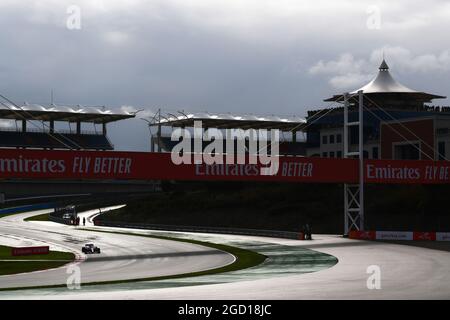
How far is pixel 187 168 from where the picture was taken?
153ft

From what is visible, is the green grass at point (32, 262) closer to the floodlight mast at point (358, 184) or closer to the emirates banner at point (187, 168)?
the emirates banner at point (187, 168)

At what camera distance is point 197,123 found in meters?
118

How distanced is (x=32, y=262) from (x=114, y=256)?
6.17 metres

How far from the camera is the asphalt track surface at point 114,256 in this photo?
3416 centimetres

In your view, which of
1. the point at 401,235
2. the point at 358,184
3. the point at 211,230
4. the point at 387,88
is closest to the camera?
the point at 401,235

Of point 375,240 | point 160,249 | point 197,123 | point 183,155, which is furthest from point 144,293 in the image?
point 197,123

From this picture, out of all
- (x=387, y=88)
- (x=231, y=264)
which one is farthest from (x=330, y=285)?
(x=387, y=88)

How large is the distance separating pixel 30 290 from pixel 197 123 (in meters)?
90.6

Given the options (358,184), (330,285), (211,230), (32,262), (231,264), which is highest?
(358,184)

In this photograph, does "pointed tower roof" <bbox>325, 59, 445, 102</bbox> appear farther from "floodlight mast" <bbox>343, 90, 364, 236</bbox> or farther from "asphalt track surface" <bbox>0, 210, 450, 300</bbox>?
"asphalt track surface" <bbox>0, 210, 450, 300</bbox>

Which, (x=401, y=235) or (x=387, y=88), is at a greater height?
(x=387, y=88)

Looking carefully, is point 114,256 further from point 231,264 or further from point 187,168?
point 231,264

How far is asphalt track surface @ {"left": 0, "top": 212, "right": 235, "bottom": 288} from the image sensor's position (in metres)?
34.2

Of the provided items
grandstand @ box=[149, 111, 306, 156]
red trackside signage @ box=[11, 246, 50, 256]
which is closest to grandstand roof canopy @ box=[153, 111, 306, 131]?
grandstand @ box=[149, 111, 306, 156]
